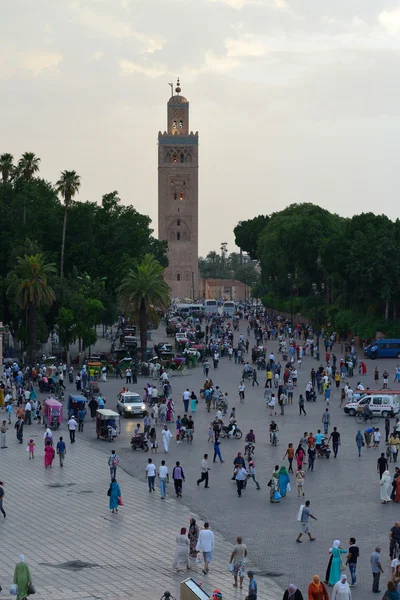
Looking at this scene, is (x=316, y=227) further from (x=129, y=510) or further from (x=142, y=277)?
(x=129, y=510)

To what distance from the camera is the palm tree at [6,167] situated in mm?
76062

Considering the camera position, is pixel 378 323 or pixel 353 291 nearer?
pixel 378 323

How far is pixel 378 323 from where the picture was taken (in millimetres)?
64375

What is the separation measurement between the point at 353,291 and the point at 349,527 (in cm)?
4606

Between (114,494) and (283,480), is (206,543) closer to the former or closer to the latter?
(114,494)

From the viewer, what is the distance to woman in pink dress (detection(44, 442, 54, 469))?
101 ft

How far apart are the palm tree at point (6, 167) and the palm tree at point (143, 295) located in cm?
2224

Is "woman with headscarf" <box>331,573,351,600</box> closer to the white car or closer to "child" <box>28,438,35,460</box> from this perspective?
"child" <box>28,438,35,460</box>

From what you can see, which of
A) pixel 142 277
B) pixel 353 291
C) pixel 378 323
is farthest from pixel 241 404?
pixel 353 291

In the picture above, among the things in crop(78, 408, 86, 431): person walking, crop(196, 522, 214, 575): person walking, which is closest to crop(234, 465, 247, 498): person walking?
crop(196, 522, 214, 575): person walking

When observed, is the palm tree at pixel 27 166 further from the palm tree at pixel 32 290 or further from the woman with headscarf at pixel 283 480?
the woman with headscarf at pixel 283 480

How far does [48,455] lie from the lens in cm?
3073

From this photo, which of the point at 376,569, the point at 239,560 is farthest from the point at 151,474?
the point at 376,569

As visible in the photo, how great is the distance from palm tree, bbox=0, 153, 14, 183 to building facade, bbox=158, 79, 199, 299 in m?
76.5
